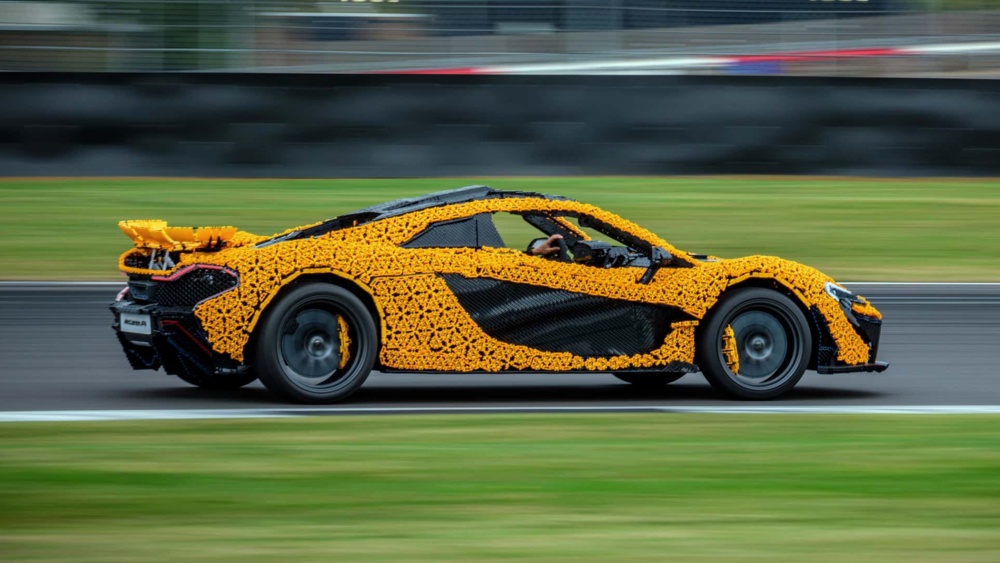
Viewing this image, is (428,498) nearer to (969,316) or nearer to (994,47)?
(969,316)

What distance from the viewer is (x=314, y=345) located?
8.56 metres

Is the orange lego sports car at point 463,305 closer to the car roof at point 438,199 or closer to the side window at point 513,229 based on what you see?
the car roof at point 438,199

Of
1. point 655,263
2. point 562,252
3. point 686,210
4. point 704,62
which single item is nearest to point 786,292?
point 655,263

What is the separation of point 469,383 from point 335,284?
1.79m

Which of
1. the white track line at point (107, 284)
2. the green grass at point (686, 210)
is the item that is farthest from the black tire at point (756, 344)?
the green grass at point (686, 210)

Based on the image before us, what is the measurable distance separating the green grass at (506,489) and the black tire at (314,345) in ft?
1.75

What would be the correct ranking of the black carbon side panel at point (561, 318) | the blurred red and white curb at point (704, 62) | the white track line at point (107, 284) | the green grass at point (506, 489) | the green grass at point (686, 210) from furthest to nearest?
the blurred red and white curb at point (704, 62)
the green grass at point (686, 210)
the white track line at point (107, 284)
the black carbon side panel at point (561, 318)
the green grass at point (506, 489)

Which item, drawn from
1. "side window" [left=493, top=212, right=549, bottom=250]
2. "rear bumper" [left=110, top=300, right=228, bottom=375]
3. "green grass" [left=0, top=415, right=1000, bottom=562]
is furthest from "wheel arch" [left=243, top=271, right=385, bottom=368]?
"side window" [left=493, top=212, right=549, bottom=250]

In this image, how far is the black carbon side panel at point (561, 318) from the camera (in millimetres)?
8680

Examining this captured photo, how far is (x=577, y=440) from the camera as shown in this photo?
24.7 feet

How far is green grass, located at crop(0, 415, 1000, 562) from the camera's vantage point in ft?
17.9

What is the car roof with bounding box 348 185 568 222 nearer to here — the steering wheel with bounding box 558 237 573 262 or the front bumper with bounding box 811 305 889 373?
the steering wheel with bounding box 558 237 573 262

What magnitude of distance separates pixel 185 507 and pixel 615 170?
13.0 meters

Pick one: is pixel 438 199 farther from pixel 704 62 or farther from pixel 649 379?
pixel 704 62
